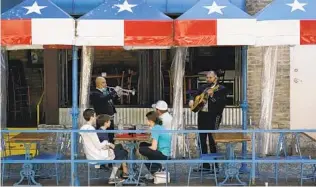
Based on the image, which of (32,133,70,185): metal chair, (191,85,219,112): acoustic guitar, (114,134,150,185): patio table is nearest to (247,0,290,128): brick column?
(191,85,219,112): acoustic guitar

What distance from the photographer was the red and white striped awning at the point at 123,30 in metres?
8.44

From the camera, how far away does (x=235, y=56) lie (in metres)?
12.0

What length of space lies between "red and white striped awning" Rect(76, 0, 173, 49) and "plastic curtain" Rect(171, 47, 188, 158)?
4.70 feet

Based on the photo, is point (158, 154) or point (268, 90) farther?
point (268, 90)

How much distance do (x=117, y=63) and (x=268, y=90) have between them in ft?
12.0

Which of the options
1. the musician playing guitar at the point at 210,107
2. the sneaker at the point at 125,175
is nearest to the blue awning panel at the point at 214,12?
the musician playing guitar at the point at 210,107

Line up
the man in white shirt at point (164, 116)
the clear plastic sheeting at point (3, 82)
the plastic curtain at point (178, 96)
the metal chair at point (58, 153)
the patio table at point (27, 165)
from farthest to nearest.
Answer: the plastic curtain at point (178, 96) → the clear plastic sheeting at point (3, 82) → the man in white shirt at point (164, 116) → the metal chair at point (58, 153) → the patio table at point (27, 165)

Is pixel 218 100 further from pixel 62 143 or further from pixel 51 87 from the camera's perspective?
pixel 51 87

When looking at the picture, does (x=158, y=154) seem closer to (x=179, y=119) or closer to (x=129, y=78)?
(x=179, y=119)

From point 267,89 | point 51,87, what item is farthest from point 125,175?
point 51,87

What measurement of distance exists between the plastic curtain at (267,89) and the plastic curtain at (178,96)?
1326 millimetres

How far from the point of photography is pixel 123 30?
27.7 ft

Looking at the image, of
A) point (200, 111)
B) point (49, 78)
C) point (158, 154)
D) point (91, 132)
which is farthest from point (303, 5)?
point (49, 78)

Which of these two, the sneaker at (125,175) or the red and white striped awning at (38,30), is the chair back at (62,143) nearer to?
the sneaker at (125,175)
